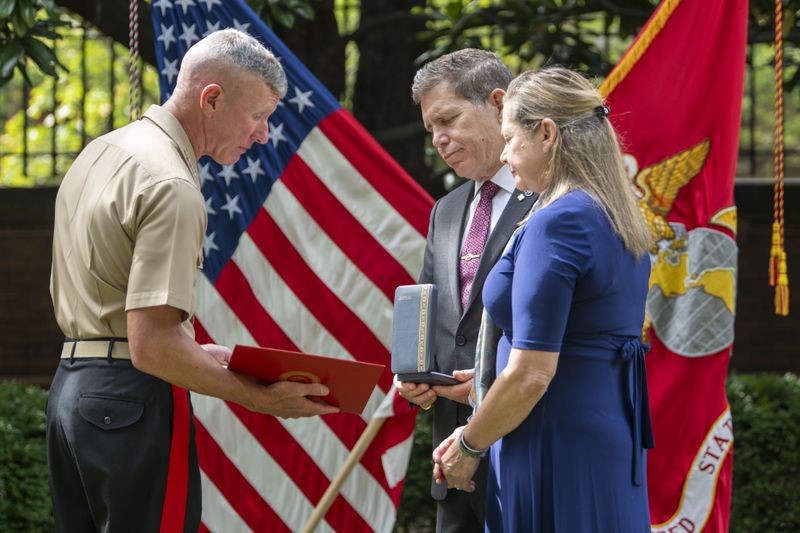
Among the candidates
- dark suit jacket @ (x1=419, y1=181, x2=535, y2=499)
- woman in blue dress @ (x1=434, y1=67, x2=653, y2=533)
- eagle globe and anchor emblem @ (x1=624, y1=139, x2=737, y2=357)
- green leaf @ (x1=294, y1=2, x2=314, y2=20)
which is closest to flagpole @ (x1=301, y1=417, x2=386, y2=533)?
dark suit jacket @ (x1=419, y1=181, x2=535, y2=499)

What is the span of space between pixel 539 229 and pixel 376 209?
203 cm

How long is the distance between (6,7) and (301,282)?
193cm

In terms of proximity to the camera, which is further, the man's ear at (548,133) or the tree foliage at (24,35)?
the tree foliage at (24,35)

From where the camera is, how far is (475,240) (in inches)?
140

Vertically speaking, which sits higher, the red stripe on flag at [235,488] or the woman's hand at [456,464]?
the woman's hand at [456,464]

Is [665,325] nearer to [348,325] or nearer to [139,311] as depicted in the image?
[348,325]

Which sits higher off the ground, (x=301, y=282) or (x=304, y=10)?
(x=304, y=10)

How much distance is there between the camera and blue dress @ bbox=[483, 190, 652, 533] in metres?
2.59

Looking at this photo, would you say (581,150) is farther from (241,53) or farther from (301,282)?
(301,282)

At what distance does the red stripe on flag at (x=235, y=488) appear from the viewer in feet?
15.0

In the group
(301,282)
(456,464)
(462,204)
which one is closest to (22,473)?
(301,282)

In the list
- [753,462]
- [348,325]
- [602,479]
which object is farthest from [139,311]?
[753,462]

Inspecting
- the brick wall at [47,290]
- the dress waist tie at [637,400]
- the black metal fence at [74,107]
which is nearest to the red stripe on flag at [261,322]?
the dress waist tie at [637,400]

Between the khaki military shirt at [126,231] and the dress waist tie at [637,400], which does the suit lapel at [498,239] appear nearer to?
the dress waist tie at [637,400]
